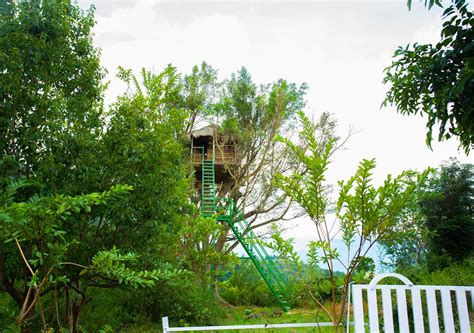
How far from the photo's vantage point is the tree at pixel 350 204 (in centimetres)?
314

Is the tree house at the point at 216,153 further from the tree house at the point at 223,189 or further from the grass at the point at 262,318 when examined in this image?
the grass at the point at 262,318

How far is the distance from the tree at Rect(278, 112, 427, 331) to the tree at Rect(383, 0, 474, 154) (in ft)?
3.56

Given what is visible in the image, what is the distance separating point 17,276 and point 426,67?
5255 millimetres

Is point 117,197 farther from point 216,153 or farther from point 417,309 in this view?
point 216,153

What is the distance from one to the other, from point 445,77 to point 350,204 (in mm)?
2044

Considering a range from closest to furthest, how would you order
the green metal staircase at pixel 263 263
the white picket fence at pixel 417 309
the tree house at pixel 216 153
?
the white picket fence at pixel 417 309, the green metal staircase at pixel 263 263, the tree house at pixel 216 153

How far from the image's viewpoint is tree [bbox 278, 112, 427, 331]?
314cm

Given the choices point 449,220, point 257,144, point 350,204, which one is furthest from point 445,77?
point 257,144

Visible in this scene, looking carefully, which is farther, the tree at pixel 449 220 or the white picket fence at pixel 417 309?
the tree at pixel 449 220

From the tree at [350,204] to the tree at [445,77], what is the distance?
1.08 m

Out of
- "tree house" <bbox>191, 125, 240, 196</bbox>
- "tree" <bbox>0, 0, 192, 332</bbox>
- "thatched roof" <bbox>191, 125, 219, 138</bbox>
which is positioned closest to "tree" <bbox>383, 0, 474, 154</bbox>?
"tree" <bbox>0, 0, 192, 332</bbox>

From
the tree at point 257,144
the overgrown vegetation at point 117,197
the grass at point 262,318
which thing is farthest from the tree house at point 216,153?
the overgrown vegetation at point 117,197

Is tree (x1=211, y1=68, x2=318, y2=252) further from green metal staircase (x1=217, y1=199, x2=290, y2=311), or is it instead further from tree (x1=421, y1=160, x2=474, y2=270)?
tree (x1=421, y1=160, x2=474, y2=270)

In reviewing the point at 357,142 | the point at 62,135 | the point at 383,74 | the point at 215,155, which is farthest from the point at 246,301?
the point at 62,135
